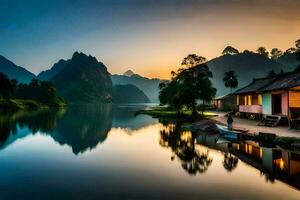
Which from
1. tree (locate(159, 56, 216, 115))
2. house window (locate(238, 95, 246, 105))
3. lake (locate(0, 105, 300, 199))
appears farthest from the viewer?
tree (locate(159, 56, 216, 115))

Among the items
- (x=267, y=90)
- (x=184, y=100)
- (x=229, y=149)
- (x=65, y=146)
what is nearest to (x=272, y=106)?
(x=267, y=90)

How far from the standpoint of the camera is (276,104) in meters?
44.8

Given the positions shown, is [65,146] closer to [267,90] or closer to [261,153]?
[261,153]

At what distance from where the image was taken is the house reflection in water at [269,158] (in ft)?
61.7

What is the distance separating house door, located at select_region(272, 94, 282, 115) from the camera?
1716 inches

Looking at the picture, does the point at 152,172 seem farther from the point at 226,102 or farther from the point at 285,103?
the point at 226,102

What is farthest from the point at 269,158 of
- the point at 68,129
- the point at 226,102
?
the point at 226,102

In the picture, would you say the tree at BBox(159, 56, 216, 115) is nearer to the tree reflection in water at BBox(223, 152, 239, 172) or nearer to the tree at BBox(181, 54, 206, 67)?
the tree at BBox(181, 54, 206, 67)

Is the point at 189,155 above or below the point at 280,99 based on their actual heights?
below

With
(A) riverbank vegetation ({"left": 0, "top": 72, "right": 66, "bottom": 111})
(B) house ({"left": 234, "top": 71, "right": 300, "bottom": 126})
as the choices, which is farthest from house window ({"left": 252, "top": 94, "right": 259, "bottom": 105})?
(A) riverbank vegetation ({"left": 0, "top": 72, "right": 66, "bottom": 111})

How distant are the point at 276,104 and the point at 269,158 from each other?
23.4m

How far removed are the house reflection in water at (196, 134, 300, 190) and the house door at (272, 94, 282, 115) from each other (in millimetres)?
14068

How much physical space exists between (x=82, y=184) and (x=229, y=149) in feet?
55.2

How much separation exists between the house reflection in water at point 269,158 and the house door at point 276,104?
14.1 meters
